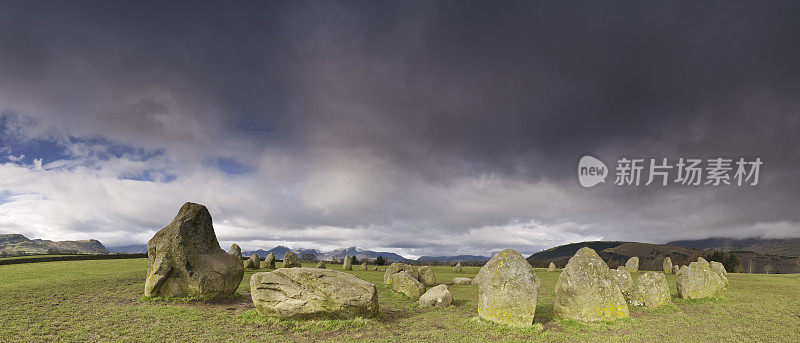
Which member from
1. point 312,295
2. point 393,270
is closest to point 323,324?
→ point 312,295

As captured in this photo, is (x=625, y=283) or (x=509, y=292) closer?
(x=509, y=292)

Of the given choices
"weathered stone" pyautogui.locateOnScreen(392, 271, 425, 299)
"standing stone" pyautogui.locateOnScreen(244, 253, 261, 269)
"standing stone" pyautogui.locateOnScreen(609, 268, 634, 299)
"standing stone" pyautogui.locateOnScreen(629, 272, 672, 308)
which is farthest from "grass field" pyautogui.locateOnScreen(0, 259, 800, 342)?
"standing stone" pyautogui.locateOnScreen(244, 253, 261, 269)

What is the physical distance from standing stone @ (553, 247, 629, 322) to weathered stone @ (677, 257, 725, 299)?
1061 centimetres

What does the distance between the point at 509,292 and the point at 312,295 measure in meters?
8.63

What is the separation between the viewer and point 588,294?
618 inches

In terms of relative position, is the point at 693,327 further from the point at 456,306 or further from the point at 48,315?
the point at 48,315

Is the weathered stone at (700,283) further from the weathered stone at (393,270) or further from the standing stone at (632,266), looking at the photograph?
the standing stone at (632,266)

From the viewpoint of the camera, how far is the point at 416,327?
15594 millimetres

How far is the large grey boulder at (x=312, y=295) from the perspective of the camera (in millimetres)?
15320

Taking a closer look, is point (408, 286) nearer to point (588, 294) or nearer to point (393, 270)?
point (393, 270)

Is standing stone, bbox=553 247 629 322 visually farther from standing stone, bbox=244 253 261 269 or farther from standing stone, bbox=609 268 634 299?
standing stone, bbox=244 253 261 269

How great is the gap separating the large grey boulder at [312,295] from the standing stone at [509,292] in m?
5.25

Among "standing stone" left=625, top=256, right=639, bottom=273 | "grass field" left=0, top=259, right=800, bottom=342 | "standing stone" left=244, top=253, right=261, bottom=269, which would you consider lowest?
"standing stone" left=625, top=256, right=639, bottom=273

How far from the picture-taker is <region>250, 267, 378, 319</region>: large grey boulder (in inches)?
603
